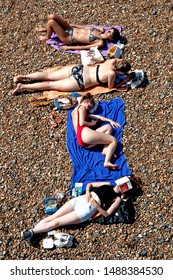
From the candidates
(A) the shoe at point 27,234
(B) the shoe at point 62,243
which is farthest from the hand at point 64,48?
(B) the shoe at point 62,243

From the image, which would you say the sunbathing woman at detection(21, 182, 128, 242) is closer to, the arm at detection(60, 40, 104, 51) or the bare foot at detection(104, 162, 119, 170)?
the bare foot at detection(104, 162, 119, 170)

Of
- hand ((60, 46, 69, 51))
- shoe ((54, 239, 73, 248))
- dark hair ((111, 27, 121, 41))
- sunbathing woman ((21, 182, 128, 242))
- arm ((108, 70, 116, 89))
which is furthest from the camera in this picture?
hand ((60, 46, 69, 51))

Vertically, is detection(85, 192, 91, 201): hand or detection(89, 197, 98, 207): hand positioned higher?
detection(85, 192, 91, 201): hand

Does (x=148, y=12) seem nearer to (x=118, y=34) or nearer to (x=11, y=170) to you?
(x=118, y=34)

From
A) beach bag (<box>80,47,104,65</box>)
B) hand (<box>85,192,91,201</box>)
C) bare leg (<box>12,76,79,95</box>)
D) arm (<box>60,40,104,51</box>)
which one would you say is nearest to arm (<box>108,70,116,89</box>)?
bare leg (<box>12,76,79,95</box>)

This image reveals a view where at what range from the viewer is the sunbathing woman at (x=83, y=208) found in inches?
335

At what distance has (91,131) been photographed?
9414mm

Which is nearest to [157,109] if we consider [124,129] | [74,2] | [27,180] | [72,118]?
[124,129]

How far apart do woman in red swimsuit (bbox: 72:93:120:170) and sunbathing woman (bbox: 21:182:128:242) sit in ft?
2.24

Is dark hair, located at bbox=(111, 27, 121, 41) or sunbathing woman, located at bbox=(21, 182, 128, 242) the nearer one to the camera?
sunbathing woman, located at bbox=(21, 182, 128, 242)

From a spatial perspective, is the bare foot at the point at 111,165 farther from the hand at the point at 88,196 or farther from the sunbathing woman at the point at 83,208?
the hand at the point at 88,196

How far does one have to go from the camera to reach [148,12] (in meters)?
11.8

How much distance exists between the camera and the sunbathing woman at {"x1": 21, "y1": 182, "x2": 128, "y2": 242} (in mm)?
8500

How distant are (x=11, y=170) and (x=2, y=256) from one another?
1.76 m
